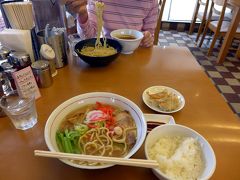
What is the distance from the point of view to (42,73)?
0.85 metres

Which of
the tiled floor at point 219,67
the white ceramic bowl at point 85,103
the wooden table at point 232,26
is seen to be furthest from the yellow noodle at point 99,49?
the wooden table at point 232,26

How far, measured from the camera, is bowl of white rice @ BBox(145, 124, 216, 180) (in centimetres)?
51

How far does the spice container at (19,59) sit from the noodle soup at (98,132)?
299 millimetres

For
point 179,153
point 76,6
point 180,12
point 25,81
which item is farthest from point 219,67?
point 25,81

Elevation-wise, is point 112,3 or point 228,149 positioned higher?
point 112,3

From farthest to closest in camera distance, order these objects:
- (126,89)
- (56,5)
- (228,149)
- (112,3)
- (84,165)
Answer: (112,3) < (56,5) < (126,89) < (228,149) < (84,165)

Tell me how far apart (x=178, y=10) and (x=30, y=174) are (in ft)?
15.0

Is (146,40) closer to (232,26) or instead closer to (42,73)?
(42,73)

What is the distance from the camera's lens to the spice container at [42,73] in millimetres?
827

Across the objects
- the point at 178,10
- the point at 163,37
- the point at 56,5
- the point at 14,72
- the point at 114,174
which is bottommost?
the point at 163,37

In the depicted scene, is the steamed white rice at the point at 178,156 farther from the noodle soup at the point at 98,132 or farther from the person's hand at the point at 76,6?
the person's hand at the point at 76,6

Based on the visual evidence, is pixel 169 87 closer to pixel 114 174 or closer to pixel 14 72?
pixel 114 174

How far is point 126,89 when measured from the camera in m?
0.91

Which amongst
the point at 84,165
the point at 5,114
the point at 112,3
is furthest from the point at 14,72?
the point at 112,3
